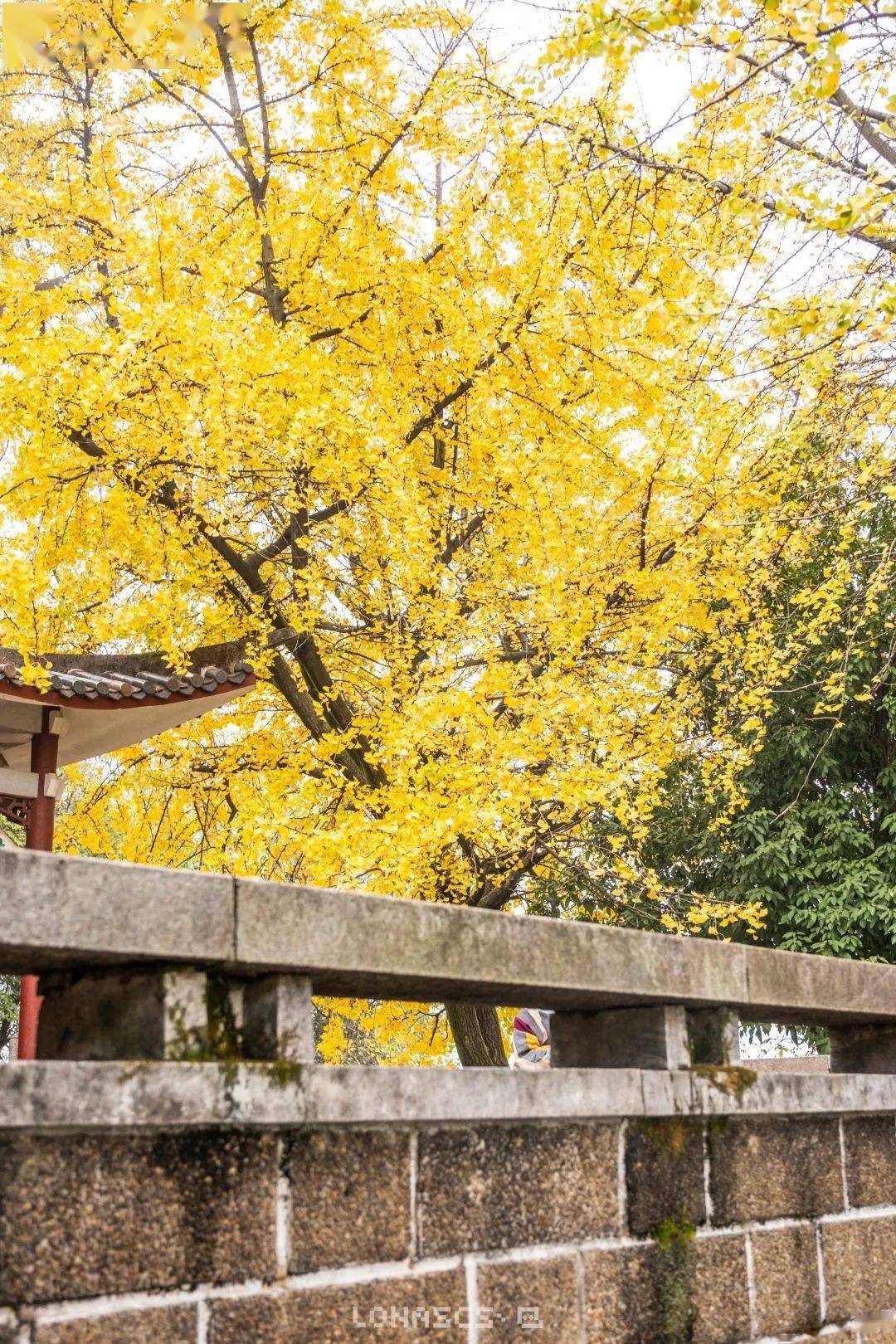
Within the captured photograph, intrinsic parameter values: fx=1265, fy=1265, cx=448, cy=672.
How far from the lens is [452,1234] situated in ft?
7.91

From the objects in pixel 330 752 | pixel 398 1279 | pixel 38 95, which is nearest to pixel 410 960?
pixel 398 1279

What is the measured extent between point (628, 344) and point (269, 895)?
7.91 m

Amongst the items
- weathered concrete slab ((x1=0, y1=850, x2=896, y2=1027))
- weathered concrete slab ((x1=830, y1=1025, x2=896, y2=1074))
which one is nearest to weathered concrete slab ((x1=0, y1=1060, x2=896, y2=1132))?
weathered concrete slab ((x1=0, y1=850, x2=896, y2=1027))

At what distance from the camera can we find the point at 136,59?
9805 mm

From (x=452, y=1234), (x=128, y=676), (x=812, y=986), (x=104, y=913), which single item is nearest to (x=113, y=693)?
(x=128, y=676)

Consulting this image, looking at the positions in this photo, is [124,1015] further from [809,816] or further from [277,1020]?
[809,816]

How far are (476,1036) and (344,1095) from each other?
8.27 m

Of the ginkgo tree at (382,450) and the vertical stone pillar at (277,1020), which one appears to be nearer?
the vertical stone pillar at (277,1020)

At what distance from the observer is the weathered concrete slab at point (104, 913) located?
6.14 feet

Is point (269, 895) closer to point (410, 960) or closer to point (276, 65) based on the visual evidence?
point (410, 960)

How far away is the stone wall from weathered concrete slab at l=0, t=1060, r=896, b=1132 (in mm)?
41

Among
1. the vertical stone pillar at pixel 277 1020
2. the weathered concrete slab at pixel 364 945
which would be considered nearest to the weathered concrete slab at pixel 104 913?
the weathered concrete slab at pixel 364 945

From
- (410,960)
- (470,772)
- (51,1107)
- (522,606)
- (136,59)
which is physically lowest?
(51,1107)

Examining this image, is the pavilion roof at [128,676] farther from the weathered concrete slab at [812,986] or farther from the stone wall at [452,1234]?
the stone wall at [452,1234]
